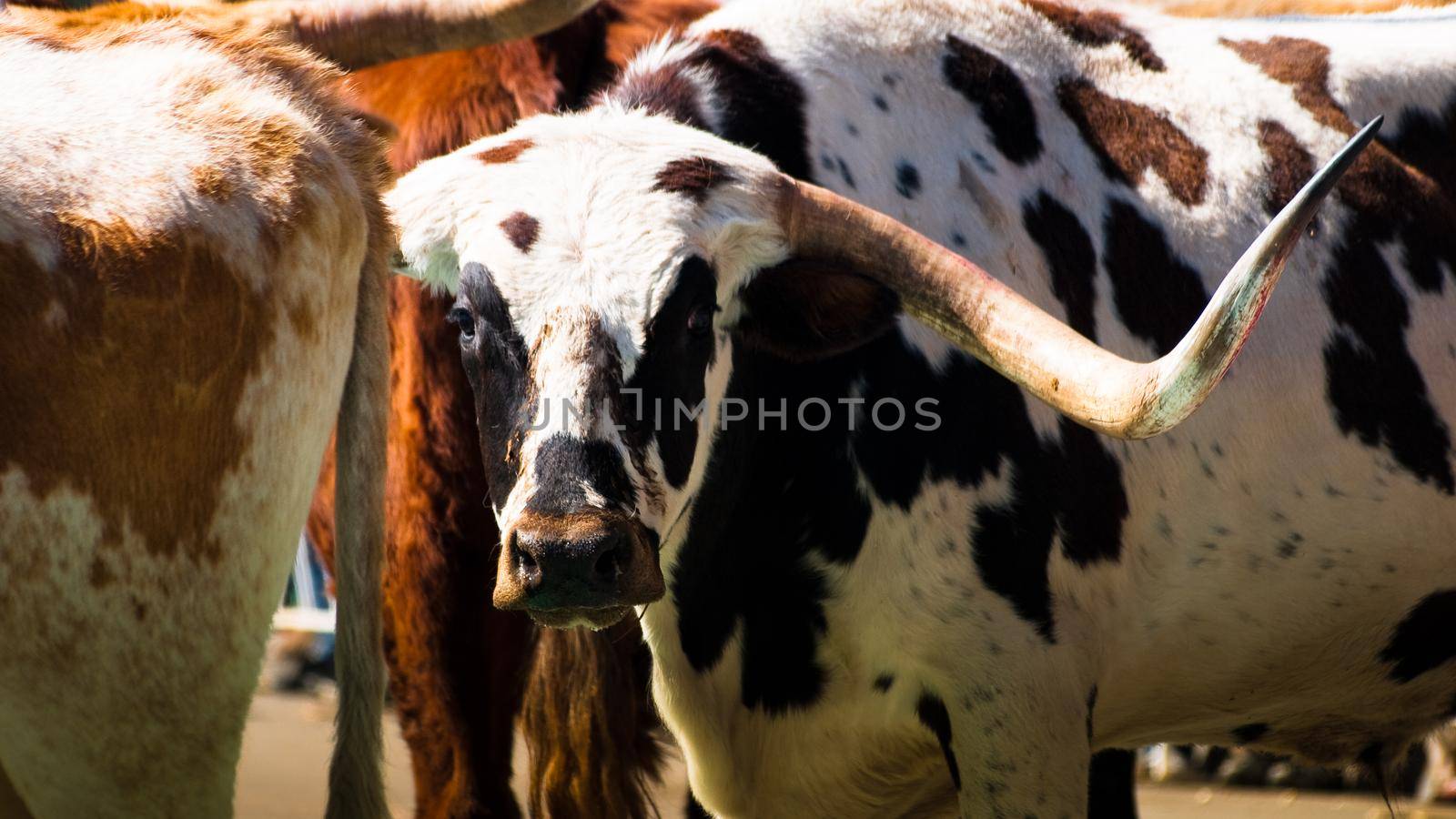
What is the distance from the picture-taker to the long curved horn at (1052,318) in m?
2.12

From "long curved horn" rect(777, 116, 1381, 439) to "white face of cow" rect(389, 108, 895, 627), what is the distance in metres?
0.06

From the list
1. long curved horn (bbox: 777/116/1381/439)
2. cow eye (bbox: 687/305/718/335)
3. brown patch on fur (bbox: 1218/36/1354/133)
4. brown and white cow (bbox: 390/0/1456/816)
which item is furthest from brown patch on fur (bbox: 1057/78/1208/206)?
cow eye (bbox: 687/305/718/335)

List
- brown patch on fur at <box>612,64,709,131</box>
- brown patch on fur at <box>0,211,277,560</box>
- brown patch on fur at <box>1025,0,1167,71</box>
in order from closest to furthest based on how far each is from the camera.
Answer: brown patch on fur at <box>0,211,277,560</box>, brown patch on fur at <box>612,64,709,131</box>, brown patch on fur at <box>1025,0,1167,71</box>

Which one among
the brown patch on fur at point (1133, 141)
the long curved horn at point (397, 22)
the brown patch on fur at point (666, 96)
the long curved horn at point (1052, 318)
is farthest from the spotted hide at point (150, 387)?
the brown patch on fur at point (1133, 141)

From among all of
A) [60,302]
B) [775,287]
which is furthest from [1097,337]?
[60,302]

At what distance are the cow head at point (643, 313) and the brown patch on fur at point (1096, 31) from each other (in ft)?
3.02

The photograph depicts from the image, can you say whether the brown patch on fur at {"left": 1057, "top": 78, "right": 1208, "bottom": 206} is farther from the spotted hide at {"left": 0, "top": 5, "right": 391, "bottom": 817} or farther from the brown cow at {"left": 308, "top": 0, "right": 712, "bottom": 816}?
the spotted hide at {"left": 0, "top": 5, "right": 391, "bottom": 817}

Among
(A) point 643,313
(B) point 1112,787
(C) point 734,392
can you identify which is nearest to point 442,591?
(C) point 734,392

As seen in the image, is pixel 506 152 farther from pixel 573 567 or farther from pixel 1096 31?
pixel 1096 31

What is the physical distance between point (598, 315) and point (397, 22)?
76 cm

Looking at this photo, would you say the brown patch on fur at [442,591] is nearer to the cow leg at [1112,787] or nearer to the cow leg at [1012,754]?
the cow leg at [1012,754]

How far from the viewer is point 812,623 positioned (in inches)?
113

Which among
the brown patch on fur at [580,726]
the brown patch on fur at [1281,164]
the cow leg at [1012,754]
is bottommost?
the brown patch on fur at [580,726]

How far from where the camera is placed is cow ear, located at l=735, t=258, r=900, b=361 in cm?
270
